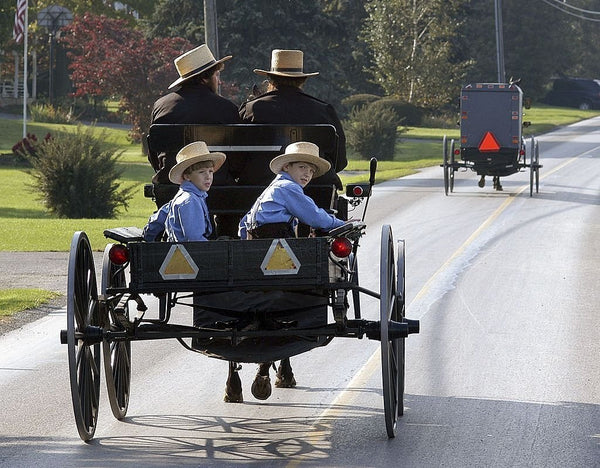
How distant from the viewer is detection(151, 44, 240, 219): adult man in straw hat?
9.48 metres

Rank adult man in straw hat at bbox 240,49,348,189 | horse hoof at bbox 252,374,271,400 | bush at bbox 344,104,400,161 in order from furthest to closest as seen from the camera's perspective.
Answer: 1. bush at bbox 344,104,400,161
2. adult man in straw hat at bbox 240,49,348,189
3. horse hoof at bbox 252,374,271,400

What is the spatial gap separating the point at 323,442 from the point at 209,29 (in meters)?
22.0

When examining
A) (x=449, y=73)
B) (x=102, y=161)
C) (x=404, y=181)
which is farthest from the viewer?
(x=449, y=73)

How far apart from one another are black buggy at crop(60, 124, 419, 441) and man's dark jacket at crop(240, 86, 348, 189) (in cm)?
121

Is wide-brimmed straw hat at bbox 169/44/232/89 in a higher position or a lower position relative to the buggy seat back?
higher

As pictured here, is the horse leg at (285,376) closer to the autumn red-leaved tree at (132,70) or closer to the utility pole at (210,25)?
the utility pole at (210,25)

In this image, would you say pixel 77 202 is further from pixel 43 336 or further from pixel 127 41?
pixel 127 41

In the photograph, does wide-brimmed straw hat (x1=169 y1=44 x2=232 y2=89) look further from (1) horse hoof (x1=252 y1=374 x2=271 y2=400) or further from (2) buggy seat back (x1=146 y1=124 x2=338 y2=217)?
(1) horse hoof (x1=252 y1=374 x2=271 y2=400)

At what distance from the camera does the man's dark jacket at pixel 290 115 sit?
9477 millimetres

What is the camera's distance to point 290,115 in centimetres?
970

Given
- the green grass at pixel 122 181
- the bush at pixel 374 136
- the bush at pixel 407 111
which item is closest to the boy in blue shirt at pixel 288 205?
the green grass at pixel 122 181

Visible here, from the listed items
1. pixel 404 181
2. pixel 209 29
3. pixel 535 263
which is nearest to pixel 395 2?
pixel 404 181

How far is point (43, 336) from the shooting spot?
12102 mm

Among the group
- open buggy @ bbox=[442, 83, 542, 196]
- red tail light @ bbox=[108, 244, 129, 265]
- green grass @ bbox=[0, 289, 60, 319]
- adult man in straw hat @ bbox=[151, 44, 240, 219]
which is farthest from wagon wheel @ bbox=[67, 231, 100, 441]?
open buggy @ bbox=[442, 83, 542, 196]
